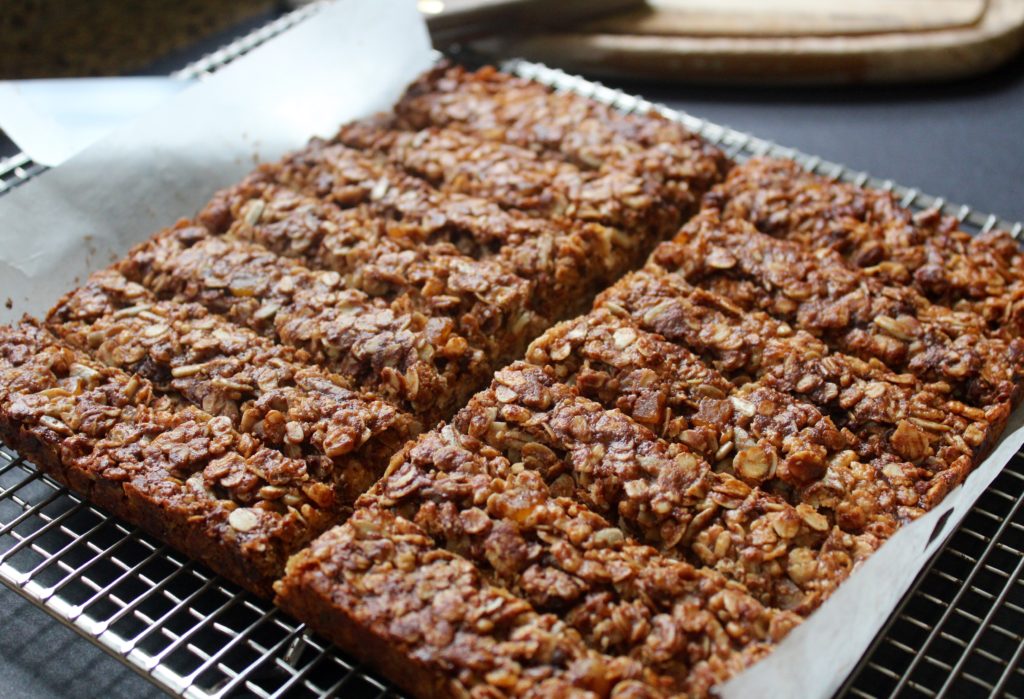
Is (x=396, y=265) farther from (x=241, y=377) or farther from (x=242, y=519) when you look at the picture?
(x=242, y=519)

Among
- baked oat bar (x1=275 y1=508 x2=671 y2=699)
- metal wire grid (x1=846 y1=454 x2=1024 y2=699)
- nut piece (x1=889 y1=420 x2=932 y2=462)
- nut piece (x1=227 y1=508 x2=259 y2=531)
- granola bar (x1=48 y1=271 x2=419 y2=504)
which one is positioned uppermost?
granola bar (x1=48 y1=271 x2=419 y2=504)

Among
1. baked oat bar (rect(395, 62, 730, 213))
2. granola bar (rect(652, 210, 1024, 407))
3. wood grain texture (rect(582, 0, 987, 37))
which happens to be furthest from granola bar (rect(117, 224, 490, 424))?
wood grain texture (rect(582, 0, 987, 37))

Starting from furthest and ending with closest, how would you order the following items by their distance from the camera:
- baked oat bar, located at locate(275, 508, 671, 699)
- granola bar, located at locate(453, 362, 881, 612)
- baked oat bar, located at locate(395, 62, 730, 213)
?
1. baked oat bar, located at locate(395, 62, 730, 213)
2. granola bar, located at locate(453, 362, 881, 612)
3. baked oat bar, located at locate(275, 508, 671, 699)

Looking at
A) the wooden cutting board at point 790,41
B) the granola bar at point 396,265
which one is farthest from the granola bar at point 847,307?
the wooden cutting board at point 790,41

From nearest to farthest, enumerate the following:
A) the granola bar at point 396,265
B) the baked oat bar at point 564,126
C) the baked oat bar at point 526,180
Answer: the granola bar at point 396,265 → the baked oat bar at point 526,180 → the baked oat bar at point 564,126

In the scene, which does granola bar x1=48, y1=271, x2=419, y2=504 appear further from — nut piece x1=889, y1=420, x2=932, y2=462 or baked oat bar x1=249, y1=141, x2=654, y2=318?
nut piece x1=889, y1=420, x2=932, y2=462

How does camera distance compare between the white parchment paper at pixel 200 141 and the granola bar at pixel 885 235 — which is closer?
the granola bar at pixel 885 235

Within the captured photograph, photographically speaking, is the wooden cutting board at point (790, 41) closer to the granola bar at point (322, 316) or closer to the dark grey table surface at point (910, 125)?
the dark grey table surface at point (910, 125)
